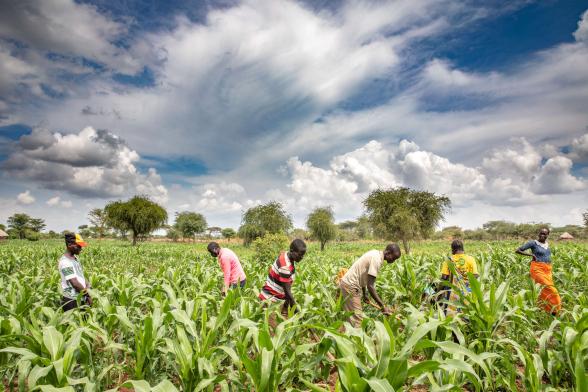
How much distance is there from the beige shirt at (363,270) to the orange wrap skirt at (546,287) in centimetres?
335

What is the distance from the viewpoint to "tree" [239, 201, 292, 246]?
110ft

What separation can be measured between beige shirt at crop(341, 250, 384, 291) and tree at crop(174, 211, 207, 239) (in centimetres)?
7225

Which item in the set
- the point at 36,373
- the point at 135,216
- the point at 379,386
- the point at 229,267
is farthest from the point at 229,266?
the point at 135,216

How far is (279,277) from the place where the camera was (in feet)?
14.5

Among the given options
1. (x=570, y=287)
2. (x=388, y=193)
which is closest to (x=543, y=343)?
(x=570, y=287)

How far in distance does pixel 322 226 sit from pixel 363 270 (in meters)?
29.5

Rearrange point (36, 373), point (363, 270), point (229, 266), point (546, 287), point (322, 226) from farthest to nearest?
1. point (322, 226)
2. point (546, 287)
3. point (229, 266)
4. point (363, 270)
5. point (36, 373)

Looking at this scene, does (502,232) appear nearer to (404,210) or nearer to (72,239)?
(404,210)

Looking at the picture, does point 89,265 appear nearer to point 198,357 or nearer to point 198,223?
point 198,357

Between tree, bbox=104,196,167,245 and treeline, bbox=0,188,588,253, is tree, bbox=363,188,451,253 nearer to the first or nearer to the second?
treeline, bbox=0,188,588,253

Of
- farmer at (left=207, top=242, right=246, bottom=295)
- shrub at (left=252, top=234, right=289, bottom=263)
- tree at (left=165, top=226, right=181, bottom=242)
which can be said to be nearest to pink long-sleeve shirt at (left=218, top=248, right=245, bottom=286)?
farmer at (left=207, top=242, right=246, bottom=295)

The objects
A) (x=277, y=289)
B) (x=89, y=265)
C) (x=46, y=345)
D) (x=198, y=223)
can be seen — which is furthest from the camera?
(x=198, y=223)

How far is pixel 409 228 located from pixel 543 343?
66.2ft

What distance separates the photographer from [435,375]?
9.45ft
